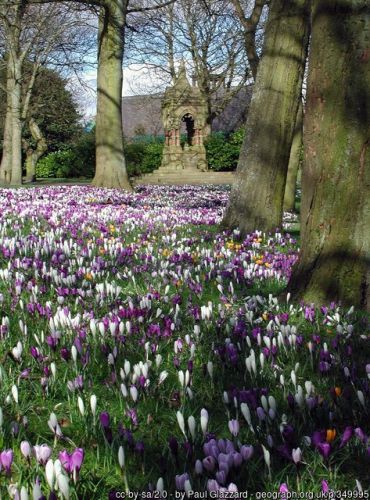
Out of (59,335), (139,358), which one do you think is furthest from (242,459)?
(59,335)

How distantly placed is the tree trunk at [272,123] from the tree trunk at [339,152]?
4.48 meters

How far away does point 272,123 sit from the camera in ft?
31.1

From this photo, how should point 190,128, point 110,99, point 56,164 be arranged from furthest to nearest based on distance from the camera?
point 190,128
point 56,164
point 110,99

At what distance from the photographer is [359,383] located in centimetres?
304

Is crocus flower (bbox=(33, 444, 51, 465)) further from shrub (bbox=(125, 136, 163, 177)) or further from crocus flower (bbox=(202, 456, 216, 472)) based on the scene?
shrub (bbox=(125, 136, 163, 177))

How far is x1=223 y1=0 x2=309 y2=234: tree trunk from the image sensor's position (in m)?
9.41

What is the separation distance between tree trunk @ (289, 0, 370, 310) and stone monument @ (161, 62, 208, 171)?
4285 cm

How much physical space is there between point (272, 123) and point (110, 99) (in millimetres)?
14731

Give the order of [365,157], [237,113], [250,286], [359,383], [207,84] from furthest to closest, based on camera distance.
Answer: [237,113] → [207,84] → [250,286] → [365,157] → [359,383]

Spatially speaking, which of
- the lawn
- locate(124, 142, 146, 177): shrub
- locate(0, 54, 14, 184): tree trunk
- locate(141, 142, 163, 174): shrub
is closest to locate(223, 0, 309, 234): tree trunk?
the lawn

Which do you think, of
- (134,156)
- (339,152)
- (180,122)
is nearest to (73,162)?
(134,156)

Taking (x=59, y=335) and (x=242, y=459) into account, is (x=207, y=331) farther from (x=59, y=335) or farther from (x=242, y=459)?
(x=242, y=459)

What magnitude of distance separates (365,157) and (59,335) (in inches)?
112

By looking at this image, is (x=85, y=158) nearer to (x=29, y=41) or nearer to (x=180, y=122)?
(x=180, y=122)
